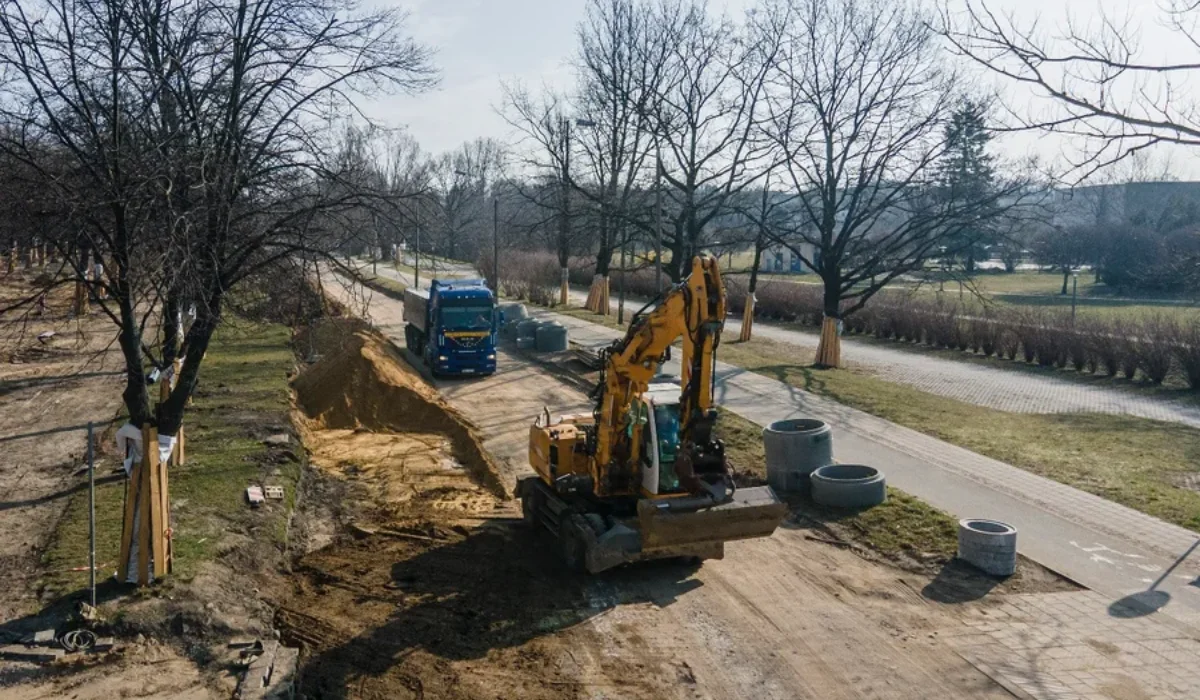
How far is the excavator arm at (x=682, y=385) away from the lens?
1037 cm

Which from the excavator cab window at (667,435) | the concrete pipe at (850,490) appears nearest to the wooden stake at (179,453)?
the excavator cab window at (667,435)

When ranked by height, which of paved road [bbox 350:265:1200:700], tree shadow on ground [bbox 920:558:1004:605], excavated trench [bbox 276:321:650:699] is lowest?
excavated trench [bbox 276:321:650:699]

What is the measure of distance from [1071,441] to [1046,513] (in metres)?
5.03

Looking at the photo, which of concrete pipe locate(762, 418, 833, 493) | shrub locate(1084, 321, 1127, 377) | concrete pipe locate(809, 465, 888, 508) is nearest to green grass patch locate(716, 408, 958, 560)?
concrete pipe locate(809, 465, 888, 508)

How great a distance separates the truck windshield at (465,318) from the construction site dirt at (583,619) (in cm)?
1243

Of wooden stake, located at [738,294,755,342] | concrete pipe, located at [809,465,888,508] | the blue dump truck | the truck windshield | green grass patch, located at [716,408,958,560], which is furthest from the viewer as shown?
wooden stake, located at [738,294,755,342]

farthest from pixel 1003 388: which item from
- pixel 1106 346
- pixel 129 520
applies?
pixel 129 520

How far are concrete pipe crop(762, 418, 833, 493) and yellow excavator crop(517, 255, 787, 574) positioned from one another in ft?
12.5

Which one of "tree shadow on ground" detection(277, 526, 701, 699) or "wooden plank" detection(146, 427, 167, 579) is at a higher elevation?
"wooden plank" detection(146, 427, 167, 579)

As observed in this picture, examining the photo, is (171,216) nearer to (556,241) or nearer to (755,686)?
(755,686)

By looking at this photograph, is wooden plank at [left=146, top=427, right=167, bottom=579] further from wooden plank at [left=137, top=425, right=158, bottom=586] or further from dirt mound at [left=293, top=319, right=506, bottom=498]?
dirt mound at [left=293, top=319, right=506, bottom=498]

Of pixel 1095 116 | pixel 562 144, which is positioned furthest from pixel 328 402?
pixel 562 144

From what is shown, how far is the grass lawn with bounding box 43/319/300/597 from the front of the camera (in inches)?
427

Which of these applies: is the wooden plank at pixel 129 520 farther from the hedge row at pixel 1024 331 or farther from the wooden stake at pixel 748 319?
the wooden stake at pixel 748 319
